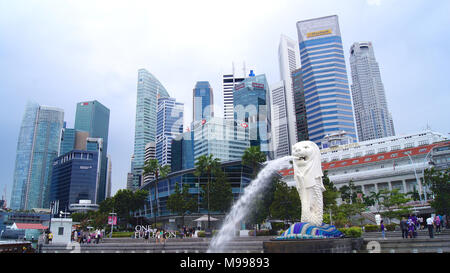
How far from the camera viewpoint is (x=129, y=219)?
81.4 meters

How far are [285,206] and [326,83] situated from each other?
117 meters

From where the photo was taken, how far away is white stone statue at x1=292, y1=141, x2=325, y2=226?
58.6 ft

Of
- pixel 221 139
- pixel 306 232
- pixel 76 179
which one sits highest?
pixel 221 139

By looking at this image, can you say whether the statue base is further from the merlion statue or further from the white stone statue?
the white stone statue

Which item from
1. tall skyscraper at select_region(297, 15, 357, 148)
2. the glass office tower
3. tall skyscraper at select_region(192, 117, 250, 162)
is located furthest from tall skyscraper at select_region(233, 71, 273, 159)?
tall skyscraper at select_region(192, 117, 250, 162)

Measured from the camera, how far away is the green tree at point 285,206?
132 feet

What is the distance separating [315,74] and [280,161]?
135659 mm

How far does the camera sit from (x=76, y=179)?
178750 millimetres

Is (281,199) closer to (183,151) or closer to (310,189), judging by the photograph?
(310,189)

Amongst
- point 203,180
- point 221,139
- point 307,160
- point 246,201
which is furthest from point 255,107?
point 307,160

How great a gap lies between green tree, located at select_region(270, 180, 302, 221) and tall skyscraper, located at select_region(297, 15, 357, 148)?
10260cm

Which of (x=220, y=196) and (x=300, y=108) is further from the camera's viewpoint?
(x=300, y=108)

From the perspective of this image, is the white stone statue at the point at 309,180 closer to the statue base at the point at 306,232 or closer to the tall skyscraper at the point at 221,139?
the statue base at the point at 306,232
